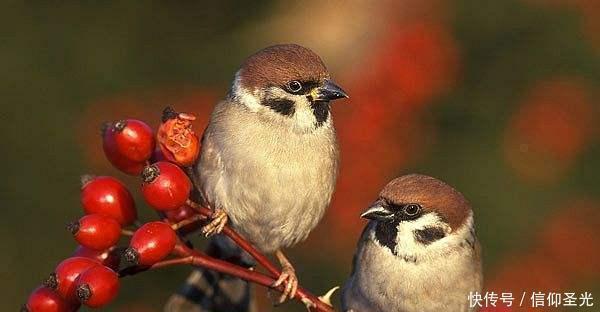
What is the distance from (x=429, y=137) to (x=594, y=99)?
985 mm

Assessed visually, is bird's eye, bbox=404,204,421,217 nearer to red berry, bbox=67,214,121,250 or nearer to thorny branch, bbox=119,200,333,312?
thorny branch, bbox=119,200,333,312

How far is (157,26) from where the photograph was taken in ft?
25.1

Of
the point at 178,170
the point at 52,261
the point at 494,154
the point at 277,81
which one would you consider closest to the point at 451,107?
the point at 494,154

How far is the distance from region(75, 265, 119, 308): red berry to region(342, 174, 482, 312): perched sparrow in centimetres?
111

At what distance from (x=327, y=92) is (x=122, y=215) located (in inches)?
33.2

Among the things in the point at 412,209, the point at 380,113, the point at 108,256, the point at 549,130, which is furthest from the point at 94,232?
the point at 549,130

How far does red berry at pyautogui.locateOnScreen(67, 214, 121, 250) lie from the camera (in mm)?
2451

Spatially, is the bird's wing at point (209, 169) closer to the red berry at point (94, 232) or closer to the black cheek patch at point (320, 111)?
the black cheek patch at point (320, 111)

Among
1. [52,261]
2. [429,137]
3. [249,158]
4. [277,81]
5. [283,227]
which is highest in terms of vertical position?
[277,81]

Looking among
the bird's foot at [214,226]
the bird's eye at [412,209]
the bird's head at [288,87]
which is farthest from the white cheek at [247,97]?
the bird's eye at [412,209]

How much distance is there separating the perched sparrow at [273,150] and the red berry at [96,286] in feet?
2.40

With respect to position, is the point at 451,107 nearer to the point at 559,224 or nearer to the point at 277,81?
the point at 559,224

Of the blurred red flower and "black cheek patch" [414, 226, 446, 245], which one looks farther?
the blurred red flower

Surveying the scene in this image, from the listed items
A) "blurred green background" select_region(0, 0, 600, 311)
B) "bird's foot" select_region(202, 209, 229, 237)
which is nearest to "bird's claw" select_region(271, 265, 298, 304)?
"bird's foot" select_region(202, 209, 229, 237)
